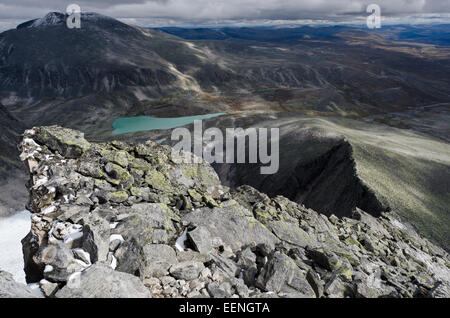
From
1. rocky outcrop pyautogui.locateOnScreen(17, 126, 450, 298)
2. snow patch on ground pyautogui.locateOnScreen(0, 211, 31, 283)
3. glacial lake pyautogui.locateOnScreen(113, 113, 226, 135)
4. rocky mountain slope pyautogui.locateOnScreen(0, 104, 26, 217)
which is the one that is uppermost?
rocky outcrop pyautogui.locateOnScreen(17, 126, 450, 298)

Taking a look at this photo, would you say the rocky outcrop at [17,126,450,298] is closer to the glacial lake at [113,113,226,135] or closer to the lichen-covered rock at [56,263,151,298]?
the lichen-covered rock at [56,263,151,298]

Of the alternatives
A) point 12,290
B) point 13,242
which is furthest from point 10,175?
point 12,290

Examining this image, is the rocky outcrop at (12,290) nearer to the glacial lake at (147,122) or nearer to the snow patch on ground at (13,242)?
the snow patch on ground at (13,242)

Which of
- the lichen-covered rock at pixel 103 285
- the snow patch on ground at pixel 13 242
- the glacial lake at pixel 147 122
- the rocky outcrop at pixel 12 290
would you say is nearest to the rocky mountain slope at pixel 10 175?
the snow patch on ground at pixel 13 242

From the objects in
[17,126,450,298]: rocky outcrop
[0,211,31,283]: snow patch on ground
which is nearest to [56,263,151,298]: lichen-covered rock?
Answer: [17,126,450,298]: rocky outcrop

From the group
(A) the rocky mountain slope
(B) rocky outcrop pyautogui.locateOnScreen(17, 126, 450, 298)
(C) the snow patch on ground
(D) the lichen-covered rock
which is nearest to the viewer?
Result: (D) the lichen-covered rock

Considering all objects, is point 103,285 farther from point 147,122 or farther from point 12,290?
point 147,122
